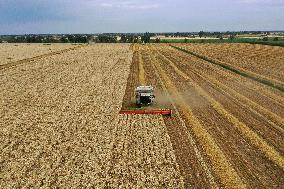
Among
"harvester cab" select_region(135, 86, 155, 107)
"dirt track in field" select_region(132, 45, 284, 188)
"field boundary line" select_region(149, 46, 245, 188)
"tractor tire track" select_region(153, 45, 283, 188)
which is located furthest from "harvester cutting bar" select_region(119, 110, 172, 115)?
"tractor tire track" select_region(153, 45, 283, 188)

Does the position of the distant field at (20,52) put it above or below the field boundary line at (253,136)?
below

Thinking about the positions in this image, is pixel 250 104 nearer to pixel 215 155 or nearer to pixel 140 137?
pixel 140 137

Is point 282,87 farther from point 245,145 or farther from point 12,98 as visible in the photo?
point 12,98

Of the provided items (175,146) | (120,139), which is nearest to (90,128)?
(120,139)

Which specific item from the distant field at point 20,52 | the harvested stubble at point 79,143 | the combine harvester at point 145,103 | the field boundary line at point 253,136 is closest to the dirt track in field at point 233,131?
the field boundary line at point 253,136

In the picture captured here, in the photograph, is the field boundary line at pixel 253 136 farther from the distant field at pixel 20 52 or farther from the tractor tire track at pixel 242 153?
the distant field at pixel 20 52

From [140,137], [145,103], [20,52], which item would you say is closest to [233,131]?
[140,137]
